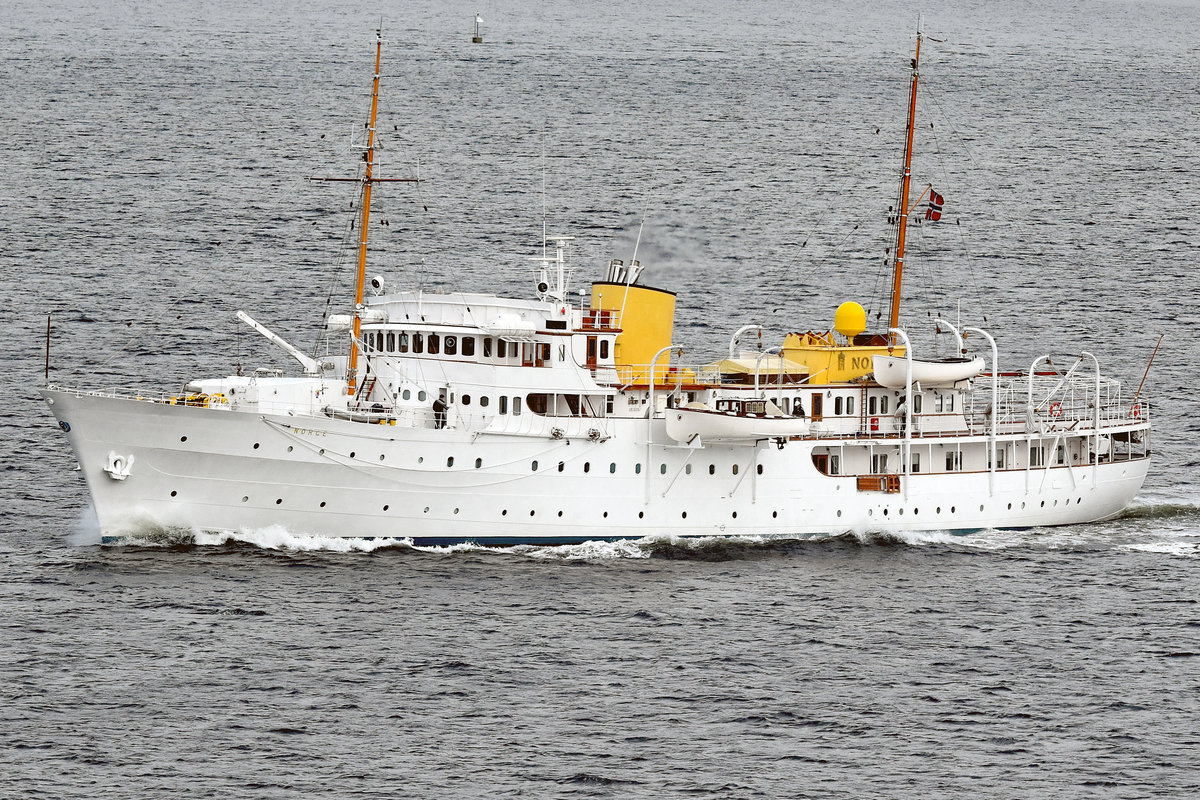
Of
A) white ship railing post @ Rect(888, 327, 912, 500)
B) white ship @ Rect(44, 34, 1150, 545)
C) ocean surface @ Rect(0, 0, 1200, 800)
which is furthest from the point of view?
white ship railing post @ Rect(888, 327, 912, 500)

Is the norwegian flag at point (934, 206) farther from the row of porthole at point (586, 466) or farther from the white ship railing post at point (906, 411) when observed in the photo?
the row of porthole at point (586, 466)

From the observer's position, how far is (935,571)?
5109 centimetres

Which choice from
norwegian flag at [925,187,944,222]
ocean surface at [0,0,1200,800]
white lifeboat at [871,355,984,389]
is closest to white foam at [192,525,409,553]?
ocean surface at [0,0,1200,800]

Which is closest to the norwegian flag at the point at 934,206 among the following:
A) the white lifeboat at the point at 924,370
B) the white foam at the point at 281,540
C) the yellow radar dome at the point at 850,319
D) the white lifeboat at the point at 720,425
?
the yellow radar dome at the point at 850,319

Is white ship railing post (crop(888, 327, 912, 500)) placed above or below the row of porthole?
above

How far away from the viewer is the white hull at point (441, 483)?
48.6 m

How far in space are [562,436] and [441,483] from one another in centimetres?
357

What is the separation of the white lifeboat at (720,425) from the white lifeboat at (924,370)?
11.3 ft

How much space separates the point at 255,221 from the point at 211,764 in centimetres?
6608

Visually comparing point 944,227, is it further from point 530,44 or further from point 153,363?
point 530,44

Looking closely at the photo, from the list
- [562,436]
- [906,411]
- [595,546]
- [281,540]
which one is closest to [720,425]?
[562,436]

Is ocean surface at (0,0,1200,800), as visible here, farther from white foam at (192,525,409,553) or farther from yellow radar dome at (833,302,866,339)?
yellow radar dome at (833,302,866,339)

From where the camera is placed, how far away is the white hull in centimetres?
4856

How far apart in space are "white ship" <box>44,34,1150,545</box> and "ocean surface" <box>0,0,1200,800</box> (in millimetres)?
1129
